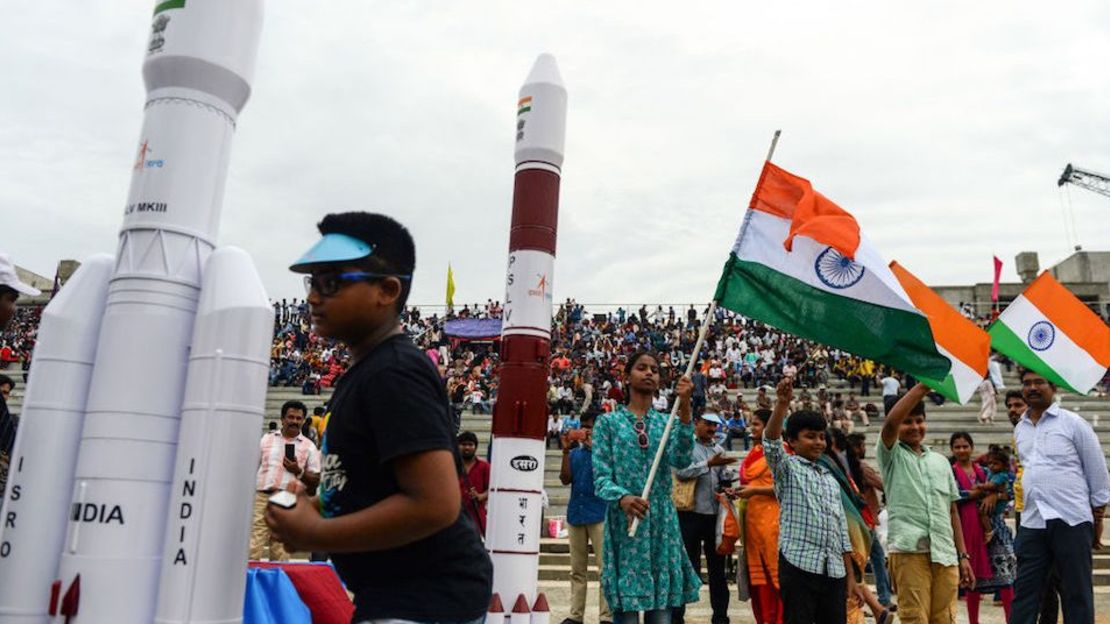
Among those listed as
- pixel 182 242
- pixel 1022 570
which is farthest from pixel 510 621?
pixel 182 242

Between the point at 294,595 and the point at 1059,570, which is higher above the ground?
the point at 1059,570

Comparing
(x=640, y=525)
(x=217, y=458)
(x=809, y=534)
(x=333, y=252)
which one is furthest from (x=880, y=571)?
(x=333, y=252)

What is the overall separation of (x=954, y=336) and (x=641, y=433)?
2.83m

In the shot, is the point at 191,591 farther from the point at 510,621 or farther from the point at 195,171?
the point at 510,621

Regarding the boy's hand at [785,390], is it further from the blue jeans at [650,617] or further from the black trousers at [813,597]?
the blue jeans at [650,617]

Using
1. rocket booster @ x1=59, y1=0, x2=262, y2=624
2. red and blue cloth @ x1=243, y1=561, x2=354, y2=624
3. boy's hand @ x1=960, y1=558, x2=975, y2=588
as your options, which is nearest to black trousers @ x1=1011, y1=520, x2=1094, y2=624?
boy's hand @ x1=960, y1=558, x2=975, y2=588

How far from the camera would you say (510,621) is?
6.97 metres

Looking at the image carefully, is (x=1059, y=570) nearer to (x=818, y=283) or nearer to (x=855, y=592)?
(x=855, y=592)

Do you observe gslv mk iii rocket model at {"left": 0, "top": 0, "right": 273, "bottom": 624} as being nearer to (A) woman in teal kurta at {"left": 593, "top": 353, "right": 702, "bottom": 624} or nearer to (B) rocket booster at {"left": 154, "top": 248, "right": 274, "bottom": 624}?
(B) rocket booster at {"left": 154, "top": 248, "right": 274, "bottom": 624}

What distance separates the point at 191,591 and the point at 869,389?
2252 centimetres

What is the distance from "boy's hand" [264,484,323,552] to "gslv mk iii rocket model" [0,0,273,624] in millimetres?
965

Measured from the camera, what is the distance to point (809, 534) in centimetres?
561

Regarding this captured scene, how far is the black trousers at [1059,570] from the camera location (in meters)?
6.35

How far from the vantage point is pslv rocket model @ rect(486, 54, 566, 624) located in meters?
7.18
